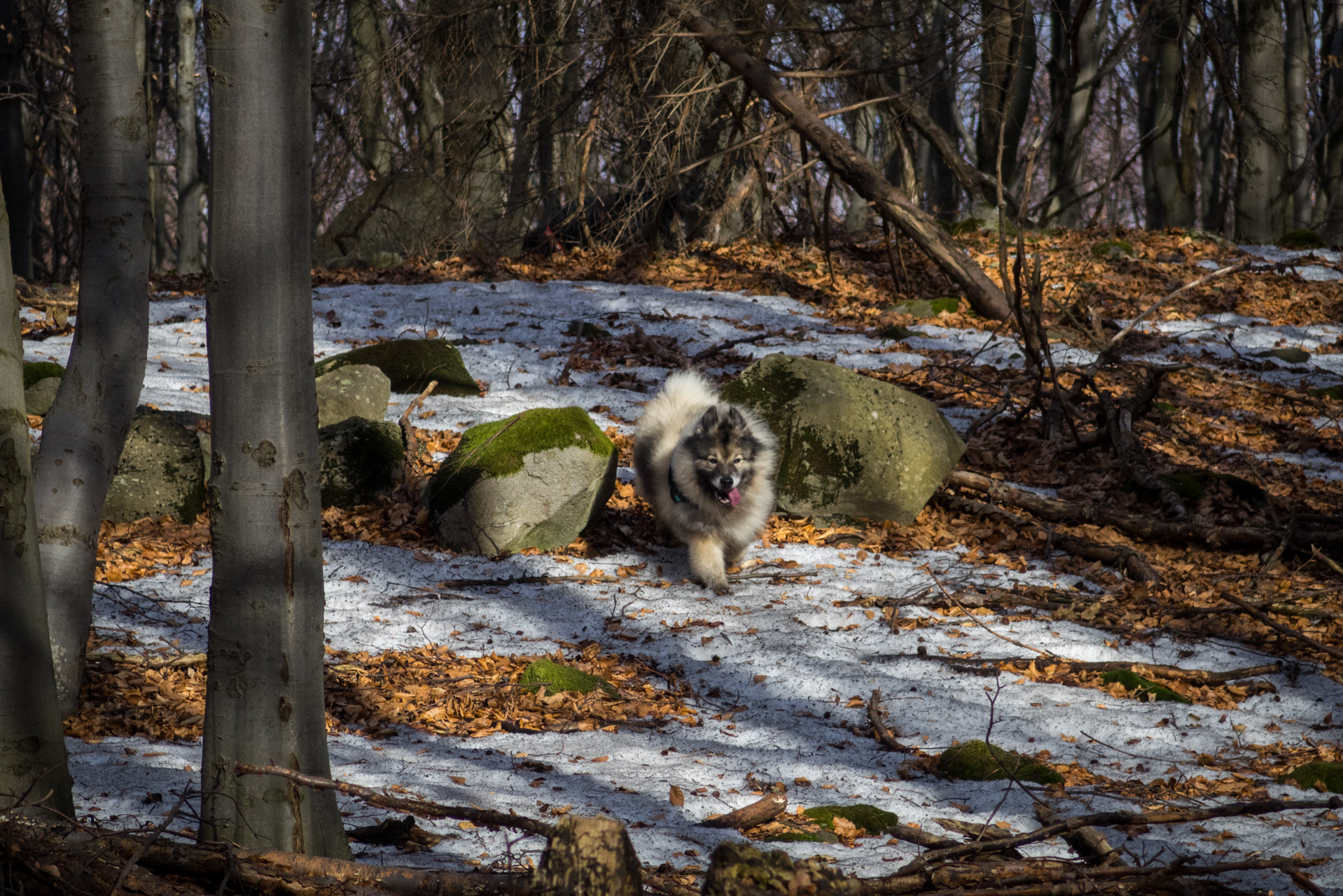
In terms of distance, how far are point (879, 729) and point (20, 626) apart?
349cm

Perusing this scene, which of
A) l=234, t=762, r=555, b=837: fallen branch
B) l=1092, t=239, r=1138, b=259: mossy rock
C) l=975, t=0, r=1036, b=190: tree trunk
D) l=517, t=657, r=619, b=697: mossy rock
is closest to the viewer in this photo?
l=234, t=762, r=555, b=837: fallen branch

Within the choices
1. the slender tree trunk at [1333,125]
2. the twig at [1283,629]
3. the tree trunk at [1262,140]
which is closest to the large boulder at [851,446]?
the twig at [1283,629]

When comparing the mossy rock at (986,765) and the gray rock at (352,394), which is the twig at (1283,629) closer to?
the mossy rock at (986,765)

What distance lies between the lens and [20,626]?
2699 mm

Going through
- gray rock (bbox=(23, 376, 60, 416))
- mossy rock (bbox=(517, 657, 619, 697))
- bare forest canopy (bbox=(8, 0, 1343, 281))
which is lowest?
mossy rock (bbox=(517, 657, 619, 697))

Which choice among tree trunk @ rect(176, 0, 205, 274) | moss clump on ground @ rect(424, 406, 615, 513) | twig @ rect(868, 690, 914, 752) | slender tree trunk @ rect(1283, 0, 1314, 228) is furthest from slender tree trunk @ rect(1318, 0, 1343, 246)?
tree trunk @ rect(176, 0, 205, 274)

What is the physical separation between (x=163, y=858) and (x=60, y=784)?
627 millimetres

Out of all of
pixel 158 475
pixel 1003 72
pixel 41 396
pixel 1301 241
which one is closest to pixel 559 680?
pixel 158 475

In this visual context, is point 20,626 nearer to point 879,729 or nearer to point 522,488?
point 879,729

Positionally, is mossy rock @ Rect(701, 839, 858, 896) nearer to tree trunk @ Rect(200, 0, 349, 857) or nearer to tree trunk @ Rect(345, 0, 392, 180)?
tree trunk @ Rect(200, 0, 349, 857)

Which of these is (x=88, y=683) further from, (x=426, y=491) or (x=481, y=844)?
(x=426, y=491)

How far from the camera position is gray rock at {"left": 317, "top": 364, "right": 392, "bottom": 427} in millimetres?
8438

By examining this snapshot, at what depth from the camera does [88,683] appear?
4.58 m

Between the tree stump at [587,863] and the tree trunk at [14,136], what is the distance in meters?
14.9
